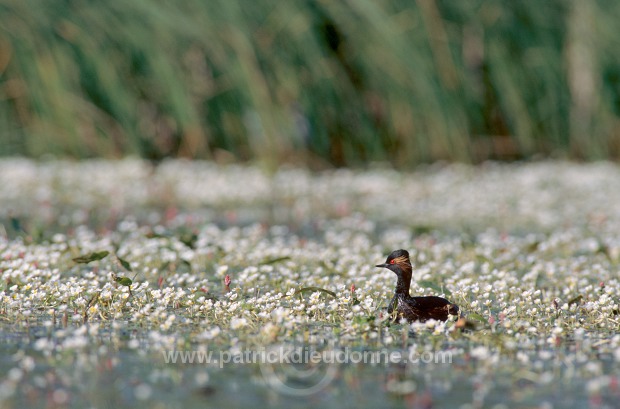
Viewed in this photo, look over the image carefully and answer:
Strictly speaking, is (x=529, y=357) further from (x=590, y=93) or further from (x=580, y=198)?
(x=590, y=93)

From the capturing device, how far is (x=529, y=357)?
5.80 m

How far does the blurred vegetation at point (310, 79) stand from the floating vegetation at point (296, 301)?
1368 millimetres

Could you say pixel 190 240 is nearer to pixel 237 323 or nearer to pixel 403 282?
pixel 403 282

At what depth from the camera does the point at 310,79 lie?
50.5 feet

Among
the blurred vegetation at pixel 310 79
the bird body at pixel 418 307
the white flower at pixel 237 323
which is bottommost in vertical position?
the white flower at pixel 237 323

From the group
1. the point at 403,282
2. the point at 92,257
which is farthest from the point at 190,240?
the point at 403,282

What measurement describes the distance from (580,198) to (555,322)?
8.47 metres

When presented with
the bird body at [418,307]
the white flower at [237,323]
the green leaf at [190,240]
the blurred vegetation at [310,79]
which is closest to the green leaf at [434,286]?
the bird body at [418,307]

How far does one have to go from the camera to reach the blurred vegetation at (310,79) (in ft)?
46.9

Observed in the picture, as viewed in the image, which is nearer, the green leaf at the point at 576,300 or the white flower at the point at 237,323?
the white flower at the point at 237,323

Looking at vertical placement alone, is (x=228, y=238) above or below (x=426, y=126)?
below

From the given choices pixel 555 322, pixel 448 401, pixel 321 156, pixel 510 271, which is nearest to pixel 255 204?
pixel 321 156

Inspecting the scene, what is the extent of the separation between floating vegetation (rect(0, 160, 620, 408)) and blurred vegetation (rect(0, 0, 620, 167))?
137 centimetres

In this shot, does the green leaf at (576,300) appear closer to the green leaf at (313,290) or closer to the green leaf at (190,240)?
the green leaf at (313,290)
